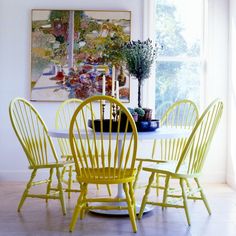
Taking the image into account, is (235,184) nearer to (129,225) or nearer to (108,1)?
(129,225)

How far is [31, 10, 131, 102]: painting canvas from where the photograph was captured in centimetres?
505

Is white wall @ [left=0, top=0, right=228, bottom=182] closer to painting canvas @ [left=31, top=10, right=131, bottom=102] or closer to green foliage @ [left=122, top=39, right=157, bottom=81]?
painting canvas @ [left=31, top=10, right=131, bottom=102]

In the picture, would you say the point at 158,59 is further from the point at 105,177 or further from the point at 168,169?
the point at 105,177

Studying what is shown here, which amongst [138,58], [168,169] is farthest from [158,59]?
[168,169]

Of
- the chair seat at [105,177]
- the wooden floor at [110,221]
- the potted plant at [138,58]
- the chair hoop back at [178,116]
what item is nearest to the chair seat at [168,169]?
the chair seat at [105,177]

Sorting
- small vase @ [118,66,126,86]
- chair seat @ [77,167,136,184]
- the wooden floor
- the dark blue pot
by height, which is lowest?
the wooden floor

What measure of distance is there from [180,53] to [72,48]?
122 centimetres

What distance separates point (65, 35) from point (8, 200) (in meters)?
1.94

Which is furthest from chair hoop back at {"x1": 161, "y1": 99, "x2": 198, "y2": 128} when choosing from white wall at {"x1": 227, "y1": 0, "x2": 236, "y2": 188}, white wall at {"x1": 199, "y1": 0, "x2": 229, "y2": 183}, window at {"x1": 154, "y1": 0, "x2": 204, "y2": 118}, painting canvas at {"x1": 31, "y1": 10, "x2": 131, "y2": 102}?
painting canvas at {"x1": 31, "y1": 10, "x2": 131, "y2": 102}

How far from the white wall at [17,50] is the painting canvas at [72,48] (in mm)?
80

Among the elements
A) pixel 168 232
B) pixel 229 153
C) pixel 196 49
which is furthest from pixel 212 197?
pixel 196 49

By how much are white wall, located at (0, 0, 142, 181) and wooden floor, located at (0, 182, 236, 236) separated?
1.07 metres

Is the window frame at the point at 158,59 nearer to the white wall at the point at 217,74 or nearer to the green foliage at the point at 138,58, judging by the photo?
the white wall at the point at 217,74

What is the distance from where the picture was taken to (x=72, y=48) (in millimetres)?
5059
